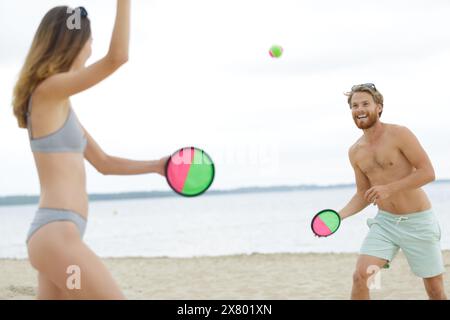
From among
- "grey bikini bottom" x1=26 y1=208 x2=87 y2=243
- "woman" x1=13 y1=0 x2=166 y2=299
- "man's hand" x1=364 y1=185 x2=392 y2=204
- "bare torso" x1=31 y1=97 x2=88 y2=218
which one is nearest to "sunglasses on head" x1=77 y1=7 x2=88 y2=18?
"woman" x1=13 y1=0 x2=166 y2=299

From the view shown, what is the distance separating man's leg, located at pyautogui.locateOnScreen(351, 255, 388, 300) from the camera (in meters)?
4.87

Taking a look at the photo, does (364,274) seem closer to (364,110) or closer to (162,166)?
(364,110)

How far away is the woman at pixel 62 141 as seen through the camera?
2680 millimetres

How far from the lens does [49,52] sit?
9.31ft

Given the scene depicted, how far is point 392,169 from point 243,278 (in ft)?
22.7

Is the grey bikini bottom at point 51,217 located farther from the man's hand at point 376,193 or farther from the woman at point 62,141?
the man's hand at point 376,193

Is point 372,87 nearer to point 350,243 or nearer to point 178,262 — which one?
point 178,262

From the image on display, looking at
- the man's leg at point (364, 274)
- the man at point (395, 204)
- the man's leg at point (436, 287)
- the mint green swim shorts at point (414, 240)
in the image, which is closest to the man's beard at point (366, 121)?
the man at point (395, 204)

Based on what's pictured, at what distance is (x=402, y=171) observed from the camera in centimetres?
521

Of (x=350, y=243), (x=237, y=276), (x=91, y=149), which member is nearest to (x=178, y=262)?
(x=237, y=276)

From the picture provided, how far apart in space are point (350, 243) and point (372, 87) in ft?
81.9

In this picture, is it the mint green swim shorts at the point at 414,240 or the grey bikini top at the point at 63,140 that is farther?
the mint green swim shorts at the point at 414,240

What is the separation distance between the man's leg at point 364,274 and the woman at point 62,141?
2.49 m

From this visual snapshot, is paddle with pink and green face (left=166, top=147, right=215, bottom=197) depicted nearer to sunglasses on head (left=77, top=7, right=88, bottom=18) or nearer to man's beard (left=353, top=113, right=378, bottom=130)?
sunglasses on head (left=77, top=7, right=88, bottom=18)
